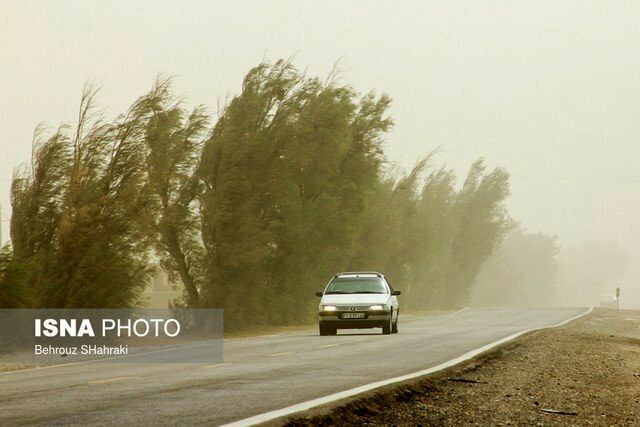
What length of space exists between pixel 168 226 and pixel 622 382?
2264 cm

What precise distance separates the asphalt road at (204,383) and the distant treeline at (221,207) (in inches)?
286

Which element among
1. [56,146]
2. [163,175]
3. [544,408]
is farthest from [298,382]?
[163,175]

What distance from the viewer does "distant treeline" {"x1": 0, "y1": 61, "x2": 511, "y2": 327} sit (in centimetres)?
3033

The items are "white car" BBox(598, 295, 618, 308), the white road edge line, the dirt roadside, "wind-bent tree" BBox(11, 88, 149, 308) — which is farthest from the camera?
"white car" BBox(598, 295, 618, 308)

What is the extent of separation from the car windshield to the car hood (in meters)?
0.52

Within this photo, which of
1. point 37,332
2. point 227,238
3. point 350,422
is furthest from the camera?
point 227,238

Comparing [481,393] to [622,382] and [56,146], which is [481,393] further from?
[56,146]

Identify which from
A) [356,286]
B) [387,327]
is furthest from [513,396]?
[356,286]

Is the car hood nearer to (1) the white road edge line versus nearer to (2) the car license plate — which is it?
(2) the car license plate

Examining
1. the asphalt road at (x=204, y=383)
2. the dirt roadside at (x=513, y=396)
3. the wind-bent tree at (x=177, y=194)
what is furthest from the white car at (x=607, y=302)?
the dirt roadside at (x=513, y=396)

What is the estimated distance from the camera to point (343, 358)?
67.5 ft

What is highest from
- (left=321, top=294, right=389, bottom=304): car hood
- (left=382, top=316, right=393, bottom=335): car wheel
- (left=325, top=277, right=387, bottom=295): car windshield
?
(left=325, top=277, right=387, bottom=295): car windshield

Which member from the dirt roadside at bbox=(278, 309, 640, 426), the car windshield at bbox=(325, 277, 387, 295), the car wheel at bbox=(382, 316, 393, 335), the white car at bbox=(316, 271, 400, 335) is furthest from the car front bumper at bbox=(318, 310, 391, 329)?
the dirt roadside at bbox=(278, 309, 640, 426)

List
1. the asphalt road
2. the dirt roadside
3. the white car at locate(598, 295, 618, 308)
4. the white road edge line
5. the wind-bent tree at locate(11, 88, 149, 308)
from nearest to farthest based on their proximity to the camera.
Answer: the white road edge line, the asphalt road, the dirt roadside, the wind-bent tree at locate(11, 88, 149, 308), the white car at locate(598, 295, 618, 308)
